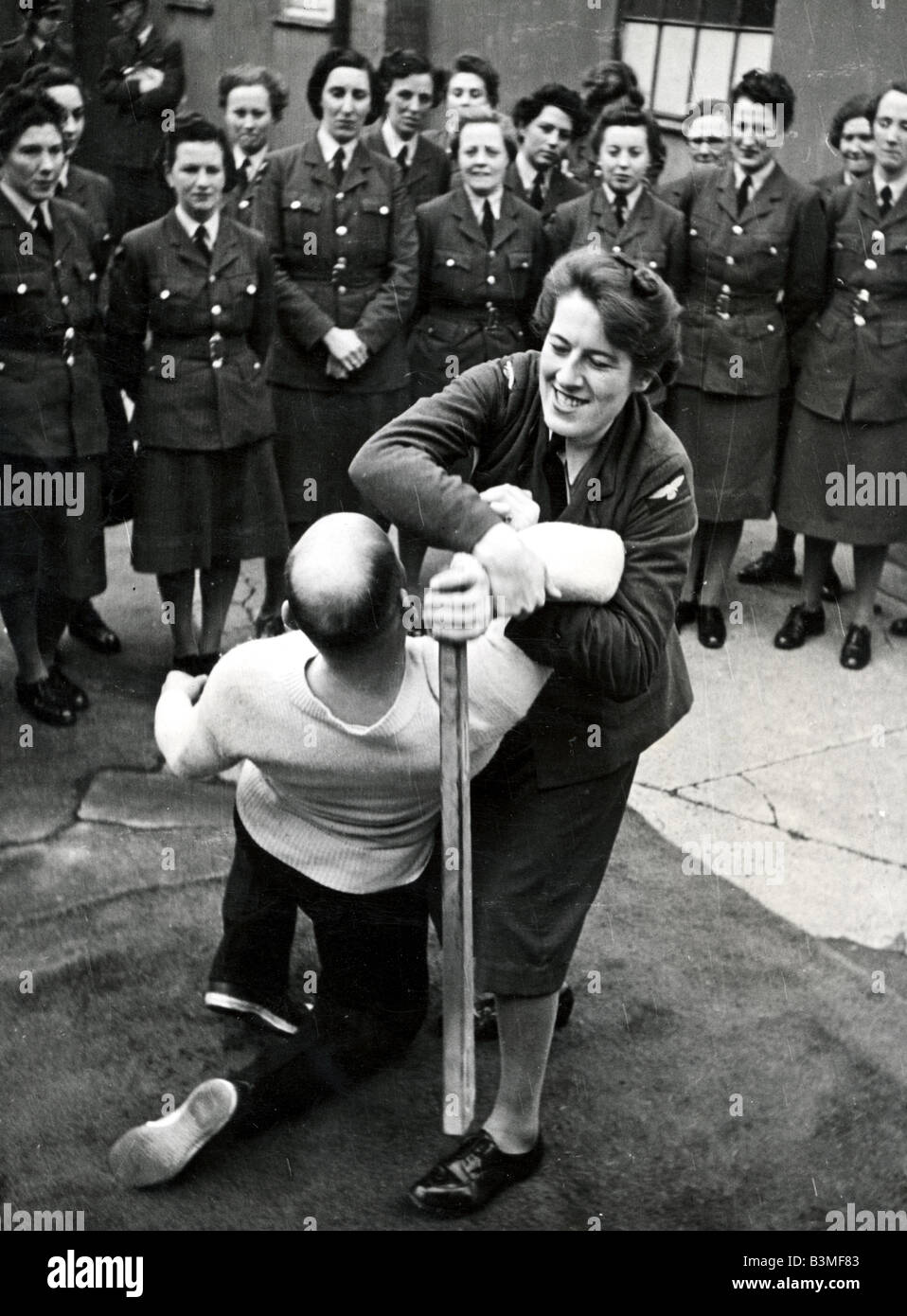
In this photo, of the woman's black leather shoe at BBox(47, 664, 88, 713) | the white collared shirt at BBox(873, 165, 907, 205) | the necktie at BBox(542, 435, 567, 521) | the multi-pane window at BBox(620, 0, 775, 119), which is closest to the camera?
the necktie at BBox(542, 435, 567, 521)

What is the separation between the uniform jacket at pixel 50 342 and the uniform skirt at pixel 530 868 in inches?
97.2

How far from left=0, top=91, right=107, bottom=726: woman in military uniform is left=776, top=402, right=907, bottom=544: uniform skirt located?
2.49 m

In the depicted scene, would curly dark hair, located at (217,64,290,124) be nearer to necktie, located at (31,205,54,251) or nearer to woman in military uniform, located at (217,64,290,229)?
woman in military uniform, located at (217,64,290,229)

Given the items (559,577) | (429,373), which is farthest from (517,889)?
(429,373)

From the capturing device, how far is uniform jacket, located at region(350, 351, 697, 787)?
243cm

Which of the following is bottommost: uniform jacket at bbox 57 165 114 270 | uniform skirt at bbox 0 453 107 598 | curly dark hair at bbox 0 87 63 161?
uniform skirt at bbox 0 453 107 598

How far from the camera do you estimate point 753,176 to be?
5.37 m

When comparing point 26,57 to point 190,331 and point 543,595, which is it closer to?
point 190,331

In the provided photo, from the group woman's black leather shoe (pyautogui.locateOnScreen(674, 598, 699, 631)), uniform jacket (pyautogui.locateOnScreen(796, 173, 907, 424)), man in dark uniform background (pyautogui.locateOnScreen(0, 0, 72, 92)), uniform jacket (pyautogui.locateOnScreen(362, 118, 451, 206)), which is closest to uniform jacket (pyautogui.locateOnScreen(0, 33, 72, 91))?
man in dark uniform background (pyautogui.locateOnScreen(0, 0, 72, 92))

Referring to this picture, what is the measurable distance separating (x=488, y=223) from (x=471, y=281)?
21cm

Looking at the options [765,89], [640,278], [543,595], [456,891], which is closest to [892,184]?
[765,89]

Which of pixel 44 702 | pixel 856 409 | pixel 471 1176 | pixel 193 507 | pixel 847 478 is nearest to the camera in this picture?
pixel 471 1176

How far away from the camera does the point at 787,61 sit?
652 cm

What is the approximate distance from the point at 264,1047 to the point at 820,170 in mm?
5162
